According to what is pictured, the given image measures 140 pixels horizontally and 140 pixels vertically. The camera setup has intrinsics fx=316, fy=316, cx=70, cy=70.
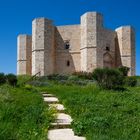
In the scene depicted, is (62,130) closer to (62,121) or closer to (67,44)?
(62,121)

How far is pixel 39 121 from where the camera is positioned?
7.11 metres

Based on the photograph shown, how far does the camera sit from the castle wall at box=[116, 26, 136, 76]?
3838cm

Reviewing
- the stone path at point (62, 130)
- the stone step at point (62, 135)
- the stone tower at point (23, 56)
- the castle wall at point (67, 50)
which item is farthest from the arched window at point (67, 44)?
the stone step at point (62, 135)

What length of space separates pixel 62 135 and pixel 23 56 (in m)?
35.6

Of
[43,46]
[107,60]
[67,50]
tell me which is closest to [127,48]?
[107,60]

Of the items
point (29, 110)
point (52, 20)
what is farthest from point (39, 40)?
point (29, 110)

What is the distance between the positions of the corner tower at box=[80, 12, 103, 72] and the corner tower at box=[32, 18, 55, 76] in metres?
3.90

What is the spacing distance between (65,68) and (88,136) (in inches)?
1258

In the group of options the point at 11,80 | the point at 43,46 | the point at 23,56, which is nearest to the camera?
the point at 11,80

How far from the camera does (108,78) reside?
1750 cm

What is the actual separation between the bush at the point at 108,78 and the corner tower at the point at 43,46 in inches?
720

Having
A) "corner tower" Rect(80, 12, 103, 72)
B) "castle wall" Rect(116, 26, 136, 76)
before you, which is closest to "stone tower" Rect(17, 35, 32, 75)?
"corner tower" Rect(80, 12, 103, 72)

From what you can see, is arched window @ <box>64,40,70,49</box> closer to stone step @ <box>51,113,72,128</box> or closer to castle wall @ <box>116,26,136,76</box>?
castle wall @ <box>116,26,136,76</box>

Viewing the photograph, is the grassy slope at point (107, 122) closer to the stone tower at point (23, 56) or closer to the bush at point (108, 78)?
the bush at point (108, 78)
